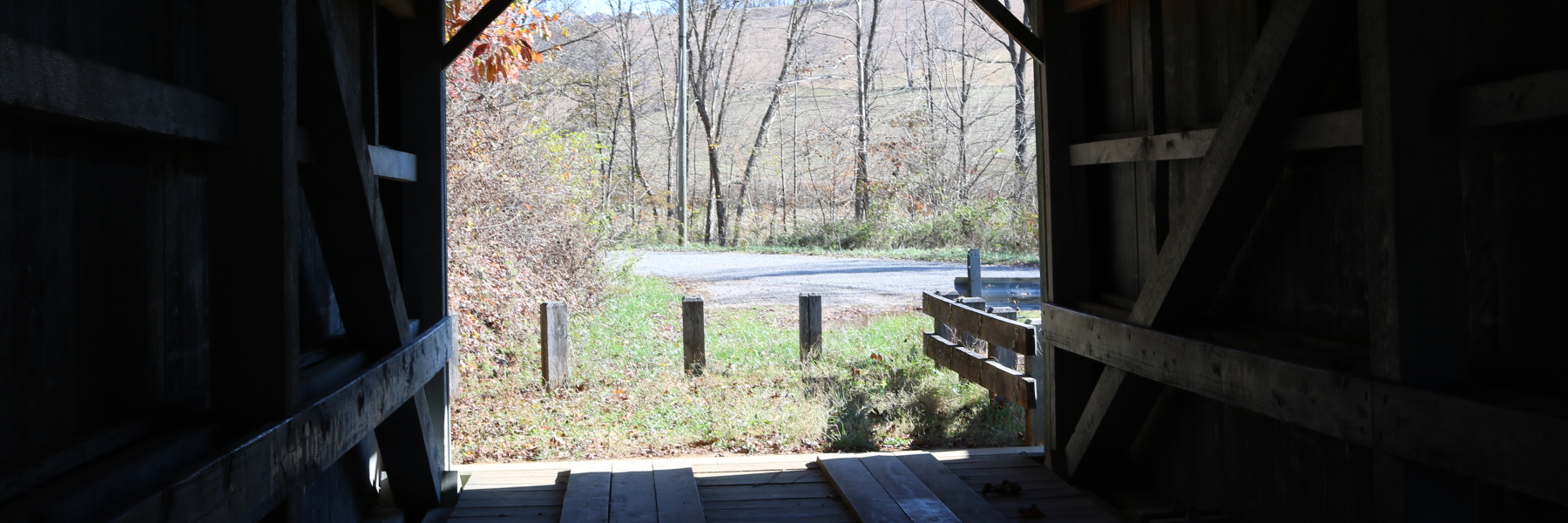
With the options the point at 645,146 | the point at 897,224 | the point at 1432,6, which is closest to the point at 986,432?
the point at 1432,6

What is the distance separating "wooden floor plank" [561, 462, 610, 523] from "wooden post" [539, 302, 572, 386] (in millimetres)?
3273

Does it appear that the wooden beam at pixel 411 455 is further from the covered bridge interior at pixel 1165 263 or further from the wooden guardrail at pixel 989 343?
the wooden guardrail at pixel 989 343

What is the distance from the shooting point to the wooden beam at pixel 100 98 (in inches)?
69.5

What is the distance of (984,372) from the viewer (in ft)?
24.4

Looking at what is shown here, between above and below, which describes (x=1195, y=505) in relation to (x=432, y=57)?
below

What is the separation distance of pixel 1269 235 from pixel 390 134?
153 inches

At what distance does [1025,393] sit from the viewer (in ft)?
21.7

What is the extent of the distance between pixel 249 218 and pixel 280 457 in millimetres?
605

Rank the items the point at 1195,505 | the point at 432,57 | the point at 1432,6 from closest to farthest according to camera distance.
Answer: the point at 1432,6, the point at 1195,505, the point at 432,57

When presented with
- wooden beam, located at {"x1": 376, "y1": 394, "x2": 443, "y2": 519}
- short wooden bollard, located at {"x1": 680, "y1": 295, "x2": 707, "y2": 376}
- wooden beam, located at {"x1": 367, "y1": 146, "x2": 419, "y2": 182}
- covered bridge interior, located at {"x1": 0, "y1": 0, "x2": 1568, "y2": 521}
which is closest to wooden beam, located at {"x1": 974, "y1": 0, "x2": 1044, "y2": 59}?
covered bridge interior, located at {"x1": 0, "y1": 0, "x2": 1568, "y2": 521}

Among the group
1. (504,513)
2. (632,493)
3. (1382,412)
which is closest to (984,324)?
(632,493)

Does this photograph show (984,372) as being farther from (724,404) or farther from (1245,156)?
(1245,156)

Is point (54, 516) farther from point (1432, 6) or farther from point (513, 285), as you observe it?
point (513, 285)

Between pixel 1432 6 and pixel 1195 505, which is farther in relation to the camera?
pixel 1195 505
